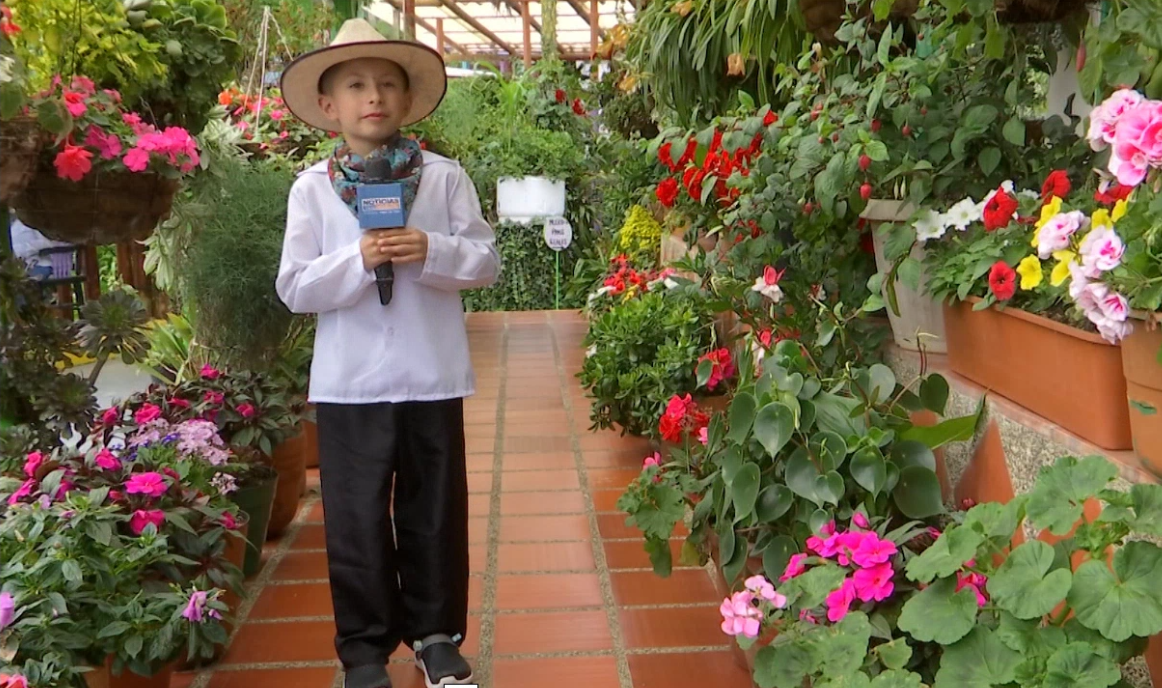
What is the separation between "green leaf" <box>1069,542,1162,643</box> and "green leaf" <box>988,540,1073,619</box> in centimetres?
3

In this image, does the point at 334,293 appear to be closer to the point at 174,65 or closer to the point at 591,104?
the point at 174,65

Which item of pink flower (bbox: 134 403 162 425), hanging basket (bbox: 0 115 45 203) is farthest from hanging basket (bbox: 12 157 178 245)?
pink flower (bbox: 134 403 162 425)

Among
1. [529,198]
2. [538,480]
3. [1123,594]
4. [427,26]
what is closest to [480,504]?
[538,480]

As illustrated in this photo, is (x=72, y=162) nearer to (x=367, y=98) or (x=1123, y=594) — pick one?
(x=367, y=98)

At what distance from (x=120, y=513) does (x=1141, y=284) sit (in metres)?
1.76

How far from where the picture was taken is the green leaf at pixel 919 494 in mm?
1668

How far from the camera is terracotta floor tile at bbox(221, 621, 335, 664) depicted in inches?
88.0

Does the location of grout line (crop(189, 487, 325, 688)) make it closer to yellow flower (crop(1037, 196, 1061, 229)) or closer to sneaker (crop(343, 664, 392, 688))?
sneaker (crop(343, 664, 392, 688))

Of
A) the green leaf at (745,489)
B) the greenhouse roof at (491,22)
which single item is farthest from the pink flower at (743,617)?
the greenhouse roof at (491,22)

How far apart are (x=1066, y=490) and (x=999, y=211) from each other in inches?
26.1

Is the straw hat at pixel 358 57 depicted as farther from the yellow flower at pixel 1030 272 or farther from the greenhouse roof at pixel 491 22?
the greenhouse roof at pixel 491 22

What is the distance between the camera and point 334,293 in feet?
6.14

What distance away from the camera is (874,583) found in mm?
1505

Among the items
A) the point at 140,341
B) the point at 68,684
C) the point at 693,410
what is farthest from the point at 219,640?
the point at 693,410
